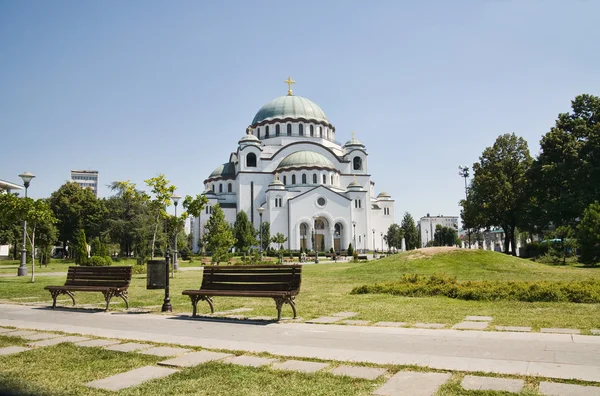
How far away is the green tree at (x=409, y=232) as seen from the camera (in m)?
70.1

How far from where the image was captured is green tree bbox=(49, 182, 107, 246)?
190 feet

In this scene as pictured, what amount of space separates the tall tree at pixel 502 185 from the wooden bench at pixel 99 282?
3587 centimetres

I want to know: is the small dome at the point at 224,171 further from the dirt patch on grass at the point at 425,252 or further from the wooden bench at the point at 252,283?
the wooden bench at the point at 252,283

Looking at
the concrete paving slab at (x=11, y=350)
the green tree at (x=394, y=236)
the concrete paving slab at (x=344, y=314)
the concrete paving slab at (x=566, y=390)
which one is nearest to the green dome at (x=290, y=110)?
the green tree at (x=394, y=236)

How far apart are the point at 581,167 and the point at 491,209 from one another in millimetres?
8651

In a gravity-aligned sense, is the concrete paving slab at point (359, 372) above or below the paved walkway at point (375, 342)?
above

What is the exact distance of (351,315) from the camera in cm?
916

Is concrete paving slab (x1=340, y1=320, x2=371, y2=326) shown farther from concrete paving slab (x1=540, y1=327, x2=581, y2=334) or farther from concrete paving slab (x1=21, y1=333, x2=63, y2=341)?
concrete paving slab (x1=21, y1=333, x2=63, y2=341)

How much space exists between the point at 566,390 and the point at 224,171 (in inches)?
2701

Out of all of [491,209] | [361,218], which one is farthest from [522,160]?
[361,218]

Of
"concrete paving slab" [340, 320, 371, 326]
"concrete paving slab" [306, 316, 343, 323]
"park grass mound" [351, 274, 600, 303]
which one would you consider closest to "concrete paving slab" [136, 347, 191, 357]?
"concrete paving slab" [306, 316, 343, 323]

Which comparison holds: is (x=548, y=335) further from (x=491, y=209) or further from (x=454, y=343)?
(x=491, y=209)

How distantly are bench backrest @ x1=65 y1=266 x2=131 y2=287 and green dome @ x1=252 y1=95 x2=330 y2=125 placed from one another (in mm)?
58096

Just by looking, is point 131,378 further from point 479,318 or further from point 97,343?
point 479,318
